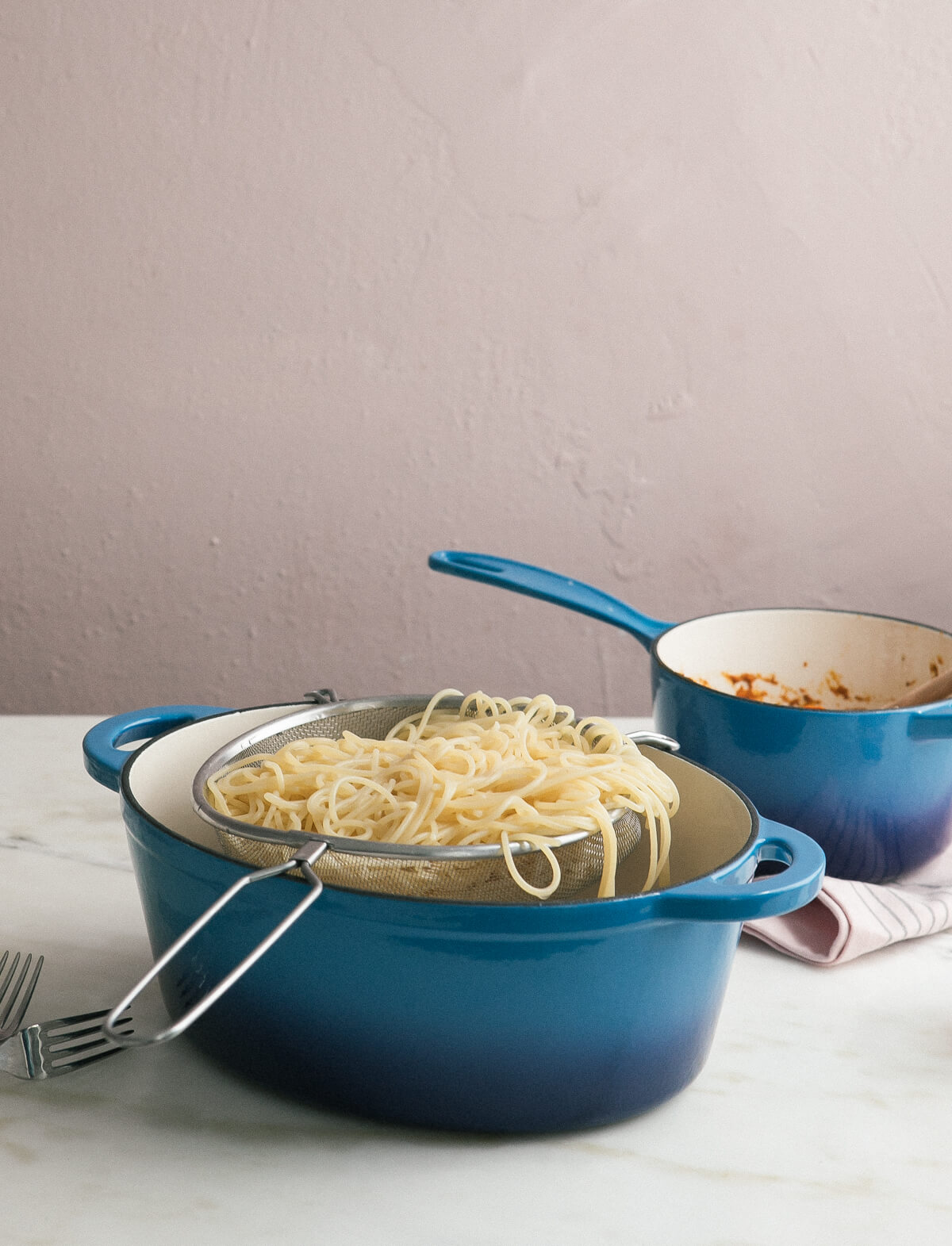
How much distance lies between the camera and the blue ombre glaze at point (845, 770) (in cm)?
87

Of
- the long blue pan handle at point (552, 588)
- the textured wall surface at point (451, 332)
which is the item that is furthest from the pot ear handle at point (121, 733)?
the textured wall surface at point (451, 332)

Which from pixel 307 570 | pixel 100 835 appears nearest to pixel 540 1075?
pixel 100 835

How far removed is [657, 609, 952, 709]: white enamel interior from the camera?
1.10 metres

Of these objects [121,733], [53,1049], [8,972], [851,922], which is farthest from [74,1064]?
[851,922]

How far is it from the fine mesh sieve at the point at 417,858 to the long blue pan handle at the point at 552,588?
378mm

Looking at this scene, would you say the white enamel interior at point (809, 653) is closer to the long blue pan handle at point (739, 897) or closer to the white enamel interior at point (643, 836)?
the white enamel interior at point (643, 836)

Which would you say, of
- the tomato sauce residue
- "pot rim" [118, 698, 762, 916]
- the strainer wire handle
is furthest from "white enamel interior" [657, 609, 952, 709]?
the strainer wire handle

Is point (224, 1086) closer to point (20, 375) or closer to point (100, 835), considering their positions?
point (100, 835)

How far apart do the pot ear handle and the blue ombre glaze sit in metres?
0.38

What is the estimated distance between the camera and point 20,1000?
2.35ft

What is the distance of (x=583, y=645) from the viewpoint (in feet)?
7.33

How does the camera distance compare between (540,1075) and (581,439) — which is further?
(581,439)

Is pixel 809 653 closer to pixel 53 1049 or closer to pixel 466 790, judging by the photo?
pixel 466 790

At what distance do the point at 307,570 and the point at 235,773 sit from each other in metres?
1.42
